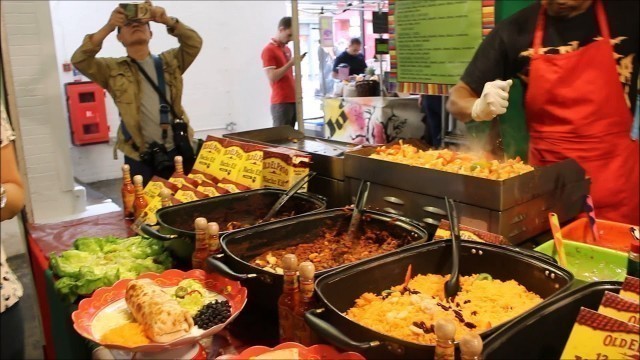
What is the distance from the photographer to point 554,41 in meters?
2.01

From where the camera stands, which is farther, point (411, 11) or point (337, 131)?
point (337, 131)

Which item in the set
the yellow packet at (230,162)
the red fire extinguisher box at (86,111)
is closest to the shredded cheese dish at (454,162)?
the yellow packet at (230,162)

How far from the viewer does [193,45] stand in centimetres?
298

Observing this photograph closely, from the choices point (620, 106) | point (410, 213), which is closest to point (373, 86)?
point (620, 106)

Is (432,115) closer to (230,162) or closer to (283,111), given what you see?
(283,111)

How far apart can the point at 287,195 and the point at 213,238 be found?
0.44 metres

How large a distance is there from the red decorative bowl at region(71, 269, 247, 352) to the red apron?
1.35 meters

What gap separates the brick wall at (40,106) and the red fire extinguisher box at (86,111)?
2411 mm

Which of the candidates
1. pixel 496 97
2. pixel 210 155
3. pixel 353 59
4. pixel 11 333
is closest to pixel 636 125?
pixel 496 97

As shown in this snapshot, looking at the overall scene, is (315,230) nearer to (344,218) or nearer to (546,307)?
(344,218)

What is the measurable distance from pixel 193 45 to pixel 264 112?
4.92 metres

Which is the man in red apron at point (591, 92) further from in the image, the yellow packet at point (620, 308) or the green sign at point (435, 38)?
the yellow packet at point (620, 308)

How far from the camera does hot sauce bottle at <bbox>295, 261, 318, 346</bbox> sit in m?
1.05

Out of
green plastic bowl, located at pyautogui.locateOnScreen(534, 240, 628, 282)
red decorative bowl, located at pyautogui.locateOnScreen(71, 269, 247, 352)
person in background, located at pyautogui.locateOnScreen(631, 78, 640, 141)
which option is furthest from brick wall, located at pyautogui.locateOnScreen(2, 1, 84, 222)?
person in background, located at pyautogui.locateOnScreen(631, 78, 640, 141)
